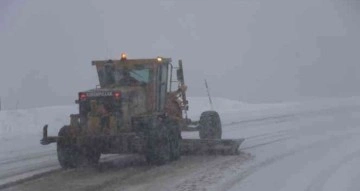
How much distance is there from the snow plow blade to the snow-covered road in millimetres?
290

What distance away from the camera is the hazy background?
48562 mm

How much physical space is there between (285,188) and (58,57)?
130ft

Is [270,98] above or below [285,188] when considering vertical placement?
above

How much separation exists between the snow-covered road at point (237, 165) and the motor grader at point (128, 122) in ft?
1.27

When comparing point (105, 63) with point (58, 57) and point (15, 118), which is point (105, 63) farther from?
point (58, 57)

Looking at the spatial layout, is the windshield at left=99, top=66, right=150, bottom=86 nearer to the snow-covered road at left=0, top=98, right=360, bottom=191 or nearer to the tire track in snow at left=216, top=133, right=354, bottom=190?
the snow-covered road at left=0, top=98, right=360, bottom=191

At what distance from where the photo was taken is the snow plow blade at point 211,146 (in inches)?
627

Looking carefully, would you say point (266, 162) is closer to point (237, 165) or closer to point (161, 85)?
point (237, 165)

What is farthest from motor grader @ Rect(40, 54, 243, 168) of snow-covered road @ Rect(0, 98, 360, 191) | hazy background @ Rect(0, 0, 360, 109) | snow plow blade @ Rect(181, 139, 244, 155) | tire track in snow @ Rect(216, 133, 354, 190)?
hazy background @ Rect(0, 0, 360, 109)

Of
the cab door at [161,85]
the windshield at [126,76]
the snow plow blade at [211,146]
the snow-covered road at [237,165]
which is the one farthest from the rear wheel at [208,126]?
the windshield at [126,76]

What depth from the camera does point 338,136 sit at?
19297 millimetres

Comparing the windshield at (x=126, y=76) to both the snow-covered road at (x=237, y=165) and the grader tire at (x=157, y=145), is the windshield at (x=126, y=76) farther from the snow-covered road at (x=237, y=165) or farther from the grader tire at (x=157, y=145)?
the snow-covered road at (x=237, y=165)

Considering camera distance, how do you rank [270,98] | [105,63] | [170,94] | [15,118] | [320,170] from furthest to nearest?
Answer: [270,98]
[15,118]
[170,94]
[105,63]
[320,170]

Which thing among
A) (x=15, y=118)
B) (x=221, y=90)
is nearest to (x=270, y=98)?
(x=221, y=90)
